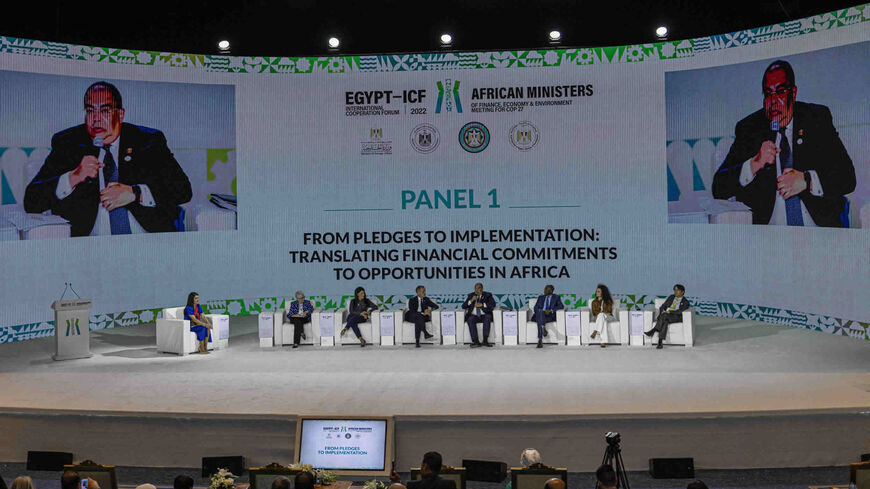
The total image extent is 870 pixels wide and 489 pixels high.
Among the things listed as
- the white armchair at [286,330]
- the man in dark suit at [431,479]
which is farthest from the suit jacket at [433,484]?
the white armchair at [286,330]

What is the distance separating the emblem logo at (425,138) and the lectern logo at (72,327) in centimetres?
540

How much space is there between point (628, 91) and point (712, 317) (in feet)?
11.3

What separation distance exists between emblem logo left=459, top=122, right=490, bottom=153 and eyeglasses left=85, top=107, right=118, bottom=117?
494 cm

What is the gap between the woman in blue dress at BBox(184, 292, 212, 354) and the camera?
1046 centimetres

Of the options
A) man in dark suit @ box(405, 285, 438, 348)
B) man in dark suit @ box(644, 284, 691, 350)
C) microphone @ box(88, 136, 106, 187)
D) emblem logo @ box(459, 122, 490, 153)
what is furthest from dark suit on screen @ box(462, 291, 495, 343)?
microphone @ box(88, 136, 106, 187)

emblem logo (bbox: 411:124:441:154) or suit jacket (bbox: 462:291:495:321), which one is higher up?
emblem logo (bbox: 411:124:441:154)

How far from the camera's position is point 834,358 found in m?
9.45

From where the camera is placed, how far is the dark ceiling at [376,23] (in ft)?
39.3

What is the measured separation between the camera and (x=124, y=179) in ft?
41.1

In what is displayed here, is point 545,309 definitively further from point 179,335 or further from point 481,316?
point 179,335

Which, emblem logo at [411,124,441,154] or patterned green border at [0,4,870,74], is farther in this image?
emblem logo at [411,124,441,154]

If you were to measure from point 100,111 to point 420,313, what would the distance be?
5297 mm

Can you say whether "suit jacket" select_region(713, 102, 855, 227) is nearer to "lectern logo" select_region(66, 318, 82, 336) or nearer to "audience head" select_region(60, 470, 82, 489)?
"lectern logo" select_region(66, 318, 82, 336)

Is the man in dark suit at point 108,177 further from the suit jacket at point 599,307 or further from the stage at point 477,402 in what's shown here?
the suit jacket at point 599,307
